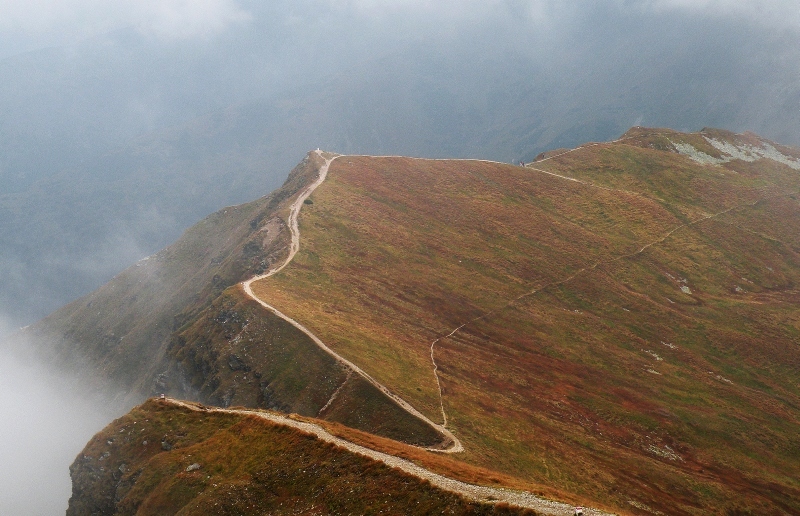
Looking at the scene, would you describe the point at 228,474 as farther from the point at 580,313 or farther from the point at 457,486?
the point at 580,313

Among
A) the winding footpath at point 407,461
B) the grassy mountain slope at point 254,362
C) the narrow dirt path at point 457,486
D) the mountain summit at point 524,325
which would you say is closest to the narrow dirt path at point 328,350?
the winding footpath at point 407,461

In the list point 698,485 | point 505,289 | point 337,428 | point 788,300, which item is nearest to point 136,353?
point 505,289

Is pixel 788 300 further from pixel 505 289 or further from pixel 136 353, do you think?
pixel 136 353

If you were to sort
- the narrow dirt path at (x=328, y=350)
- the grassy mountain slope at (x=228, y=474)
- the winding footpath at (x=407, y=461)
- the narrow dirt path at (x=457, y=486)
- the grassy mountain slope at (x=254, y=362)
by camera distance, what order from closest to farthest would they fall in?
the narrow dirt path at (x=457, y=486), the winding footpath at (x=407, y=461), the grassy mountain slope at (x=228, y=474), the narrow dirt path at (x=328, y=350), the grassy mountain slope at (x=254, y=362)

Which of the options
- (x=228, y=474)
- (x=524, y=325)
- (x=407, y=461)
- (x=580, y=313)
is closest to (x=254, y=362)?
(x=228, y=474)

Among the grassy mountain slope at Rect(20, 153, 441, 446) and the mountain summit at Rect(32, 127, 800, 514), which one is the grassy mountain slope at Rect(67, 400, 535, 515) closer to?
the mountain summit at Rect(32, 127, 800, 514)

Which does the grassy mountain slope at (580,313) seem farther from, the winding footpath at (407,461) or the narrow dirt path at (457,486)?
the narrow dirt path at (457,486)
